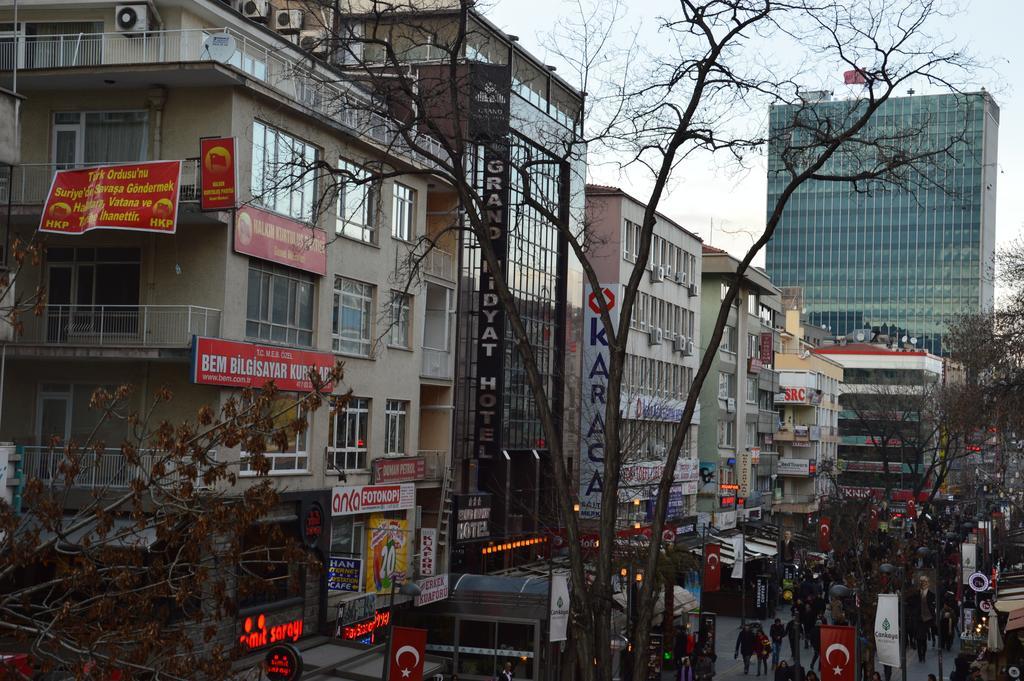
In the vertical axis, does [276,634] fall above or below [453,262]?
below

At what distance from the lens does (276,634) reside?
2797 centimetres

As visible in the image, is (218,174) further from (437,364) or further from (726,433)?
(726,433)

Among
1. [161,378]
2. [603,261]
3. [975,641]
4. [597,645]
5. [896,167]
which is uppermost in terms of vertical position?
[603,261]

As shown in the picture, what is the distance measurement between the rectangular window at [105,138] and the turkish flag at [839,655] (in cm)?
1637

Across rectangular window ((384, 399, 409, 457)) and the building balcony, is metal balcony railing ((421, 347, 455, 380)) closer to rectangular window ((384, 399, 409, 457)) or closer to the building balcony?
rectangular window ((384, 399, 409, 457))

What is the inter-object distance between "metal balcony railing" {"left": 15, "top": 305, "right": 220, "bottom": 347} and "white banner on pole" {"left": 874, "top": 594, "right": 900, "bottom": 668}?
561 inches

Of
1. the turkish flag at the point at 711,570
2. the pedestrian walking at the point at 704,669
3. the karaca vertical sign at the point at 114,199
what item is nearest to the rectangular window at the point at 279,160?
the karaca vertical sign at the point at 114,199

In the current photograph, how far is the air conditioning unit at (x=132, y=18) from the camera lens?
27.4 metres

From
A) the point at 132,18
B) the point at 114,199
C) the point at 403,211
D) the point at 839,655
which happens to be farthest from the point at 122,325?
the point at 839,655

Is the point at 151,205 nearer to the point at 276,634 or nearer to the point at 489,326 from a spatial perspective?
the point at 276,634

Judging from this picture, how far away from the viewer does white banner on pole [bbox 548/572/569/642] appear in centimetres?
2284

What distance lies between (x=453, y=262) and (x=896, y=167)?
26150mm

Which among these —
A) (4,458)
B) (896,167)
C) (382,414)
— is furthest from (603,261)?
(896,167)

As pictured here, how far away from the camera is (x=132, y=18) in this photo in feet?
90.2
